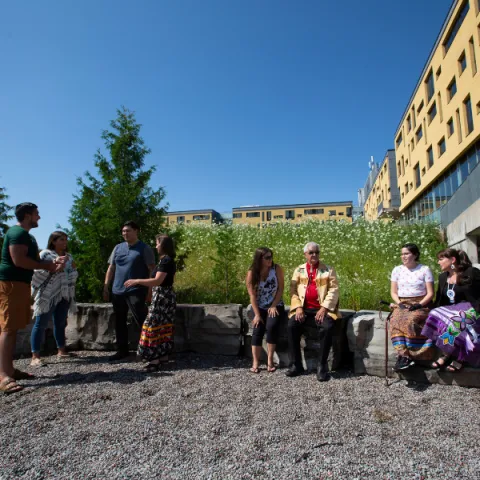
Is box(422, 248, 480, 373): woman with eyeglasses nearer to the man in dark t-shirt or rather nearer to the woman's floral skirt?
the woman's floral skirt

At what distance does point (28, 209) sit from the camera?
3877 mm

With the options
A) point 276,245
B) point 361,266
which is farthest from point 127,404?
point 276,245

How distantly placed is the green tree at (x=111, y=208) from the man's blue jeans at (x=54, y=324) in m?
1.22

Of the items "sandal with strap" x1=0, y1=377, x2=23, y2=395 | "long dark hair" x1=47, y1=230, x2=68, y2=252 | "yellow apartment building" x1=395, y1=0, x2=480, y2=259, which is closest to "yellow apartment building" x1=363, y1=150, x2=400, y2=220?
"yellow apartment building" x1=395, y1=0, x2=480, y2=259

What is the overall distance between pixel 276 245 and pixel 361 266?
4.39 m

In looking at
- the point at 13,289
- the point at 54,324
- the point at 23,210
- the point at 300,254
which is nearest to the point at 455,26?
the point at 300,254

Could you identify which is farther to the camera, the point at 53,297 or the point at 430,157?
the point at 430,157

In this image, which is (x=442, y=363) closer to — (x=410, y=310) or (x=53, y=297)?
(x=410, y=310)

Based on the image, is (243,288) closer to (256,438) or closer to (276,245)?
(256,438)

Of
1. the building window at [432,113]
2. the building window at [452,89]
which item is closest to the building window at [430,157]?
the building window at [432,113]

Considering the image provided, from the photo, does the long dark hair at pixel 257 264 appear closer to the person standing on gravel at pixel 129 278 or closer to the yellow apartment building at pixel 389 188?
the person standing on gravel at pixel 129 278

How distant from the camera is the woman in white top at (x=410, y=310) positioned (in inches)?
147

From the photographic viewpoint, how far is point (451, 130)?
20094 millimetres

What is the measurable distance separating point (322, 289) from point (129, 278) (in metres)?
2.53
